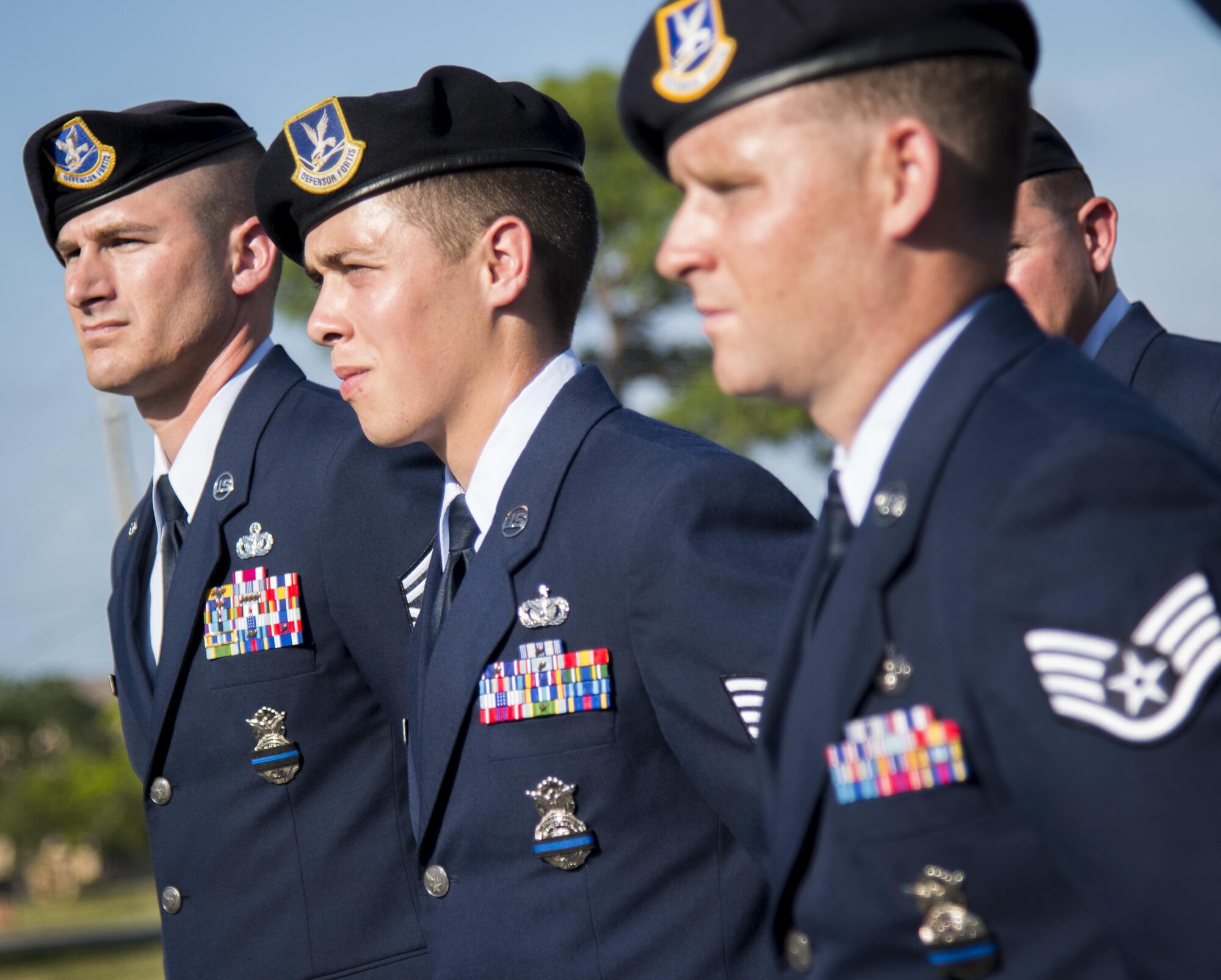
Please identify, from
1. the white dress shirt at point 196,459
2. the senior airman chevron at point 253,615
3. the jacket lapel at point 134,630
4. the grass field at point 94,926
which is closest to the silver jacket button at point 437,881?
the senior airman chevron at point 253,615

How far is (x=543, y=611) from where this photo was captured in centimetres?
239

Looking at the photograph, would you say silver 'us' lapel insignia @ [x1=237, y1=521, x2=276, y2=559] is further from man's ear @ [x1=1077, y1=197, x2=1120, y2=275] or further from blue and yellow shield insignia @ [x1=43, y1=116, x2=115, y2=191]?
man's ear @ [x1=1077, y1=197, x2=1120, y2=275]

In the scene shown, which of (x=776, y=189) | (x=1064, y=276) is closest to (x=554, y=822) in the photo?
(x=776, y=189)

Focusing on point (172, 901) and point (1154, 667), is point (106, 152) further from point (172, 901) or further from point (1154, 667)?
point (1154, 667)

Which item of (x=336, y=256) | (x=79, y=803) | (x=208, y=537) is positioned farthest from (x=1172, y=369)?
(x=79, y=803)

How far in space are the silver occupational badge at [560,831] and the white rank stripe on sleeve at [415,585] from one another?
0.78 metres

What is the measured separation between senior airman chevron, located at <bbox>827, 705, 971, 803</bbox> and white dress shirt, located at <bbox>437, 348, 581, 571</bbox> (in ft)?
4.07

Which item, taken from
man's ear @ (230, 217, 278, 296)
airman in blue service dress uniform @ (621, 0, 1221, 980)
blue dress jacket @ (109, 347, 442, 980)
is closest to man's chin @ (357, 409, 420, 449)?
blue dress jacket @ (109, 347, 442, 980)

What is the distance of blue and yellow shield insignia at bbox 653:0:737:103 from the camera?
A: 1.63 metres

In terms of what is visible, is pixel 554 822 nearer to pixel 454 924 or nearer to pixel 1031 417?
pixel 454 924

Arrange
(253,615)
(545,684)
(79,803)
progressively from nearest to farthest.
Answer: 1. (545,684)
2. (253,615)
3. (79,803)

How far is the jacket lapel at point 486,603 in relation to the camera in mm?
2422

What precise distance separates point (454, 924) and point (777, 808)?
97cm

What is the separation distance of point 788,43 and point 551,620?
112cm
